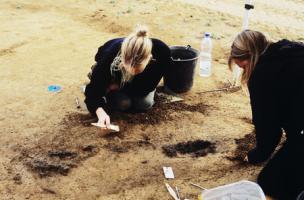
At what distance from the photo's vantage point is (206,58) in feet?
18.2

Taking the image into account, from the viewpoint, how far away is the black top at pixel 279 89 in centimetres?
258

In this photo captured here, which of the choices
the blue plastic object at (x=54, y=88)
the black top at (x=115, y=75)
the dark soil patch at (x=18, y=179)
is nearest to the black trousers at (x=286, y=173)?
the black top at (x=115, y=75)

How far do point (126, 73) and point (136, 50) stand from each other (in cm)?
40

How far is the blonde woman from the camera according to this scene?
335 cm

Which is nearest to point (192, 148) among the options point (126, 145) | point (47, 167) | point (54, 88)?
point (126, 145)

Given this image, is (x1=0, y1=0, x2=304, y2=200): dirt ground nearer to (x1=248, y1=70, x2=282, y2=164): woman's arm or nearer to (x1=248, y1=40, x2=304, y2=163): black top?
(x1=248, y1=70, x2=282, y2=164): woman's arm

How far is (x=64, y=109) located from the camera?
14.5 ft

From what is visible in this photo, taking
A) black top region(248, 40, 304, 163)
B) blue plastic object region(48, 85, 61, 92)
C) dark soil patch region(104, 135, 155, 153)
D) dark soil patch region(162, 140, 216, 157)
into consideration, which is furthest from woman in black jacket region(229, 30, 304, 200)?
blue plastic object region(48, 85, 61, 92)

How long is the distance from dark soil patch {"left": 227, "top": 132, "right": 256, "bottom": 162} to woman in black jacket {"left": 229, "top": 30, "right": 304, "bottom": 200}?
810 millimetres

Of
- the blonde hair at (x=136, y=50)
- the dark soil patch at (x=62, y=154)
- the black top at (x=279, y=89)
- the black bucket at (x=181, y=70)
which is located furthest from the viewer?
the black bucket at (x=181, y=70)

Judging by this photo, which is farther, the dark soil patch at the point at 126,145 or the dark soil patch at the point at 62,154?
the dark soil patch at the point at 126,145

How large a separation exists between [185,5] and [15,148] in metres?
5.61

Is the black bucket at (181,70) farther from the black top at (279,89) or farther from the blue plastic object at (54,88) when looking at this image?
the black top at (279,89)

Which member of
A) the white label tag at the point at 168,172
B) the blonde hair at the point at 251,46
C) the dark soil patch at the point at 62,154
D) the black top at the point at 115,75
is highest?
the blonde hair at the point at 251,46
